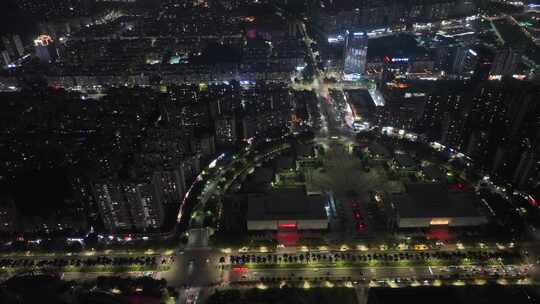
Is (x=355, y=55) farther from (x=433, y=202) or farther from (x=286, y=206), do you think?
(x=286, y=206)

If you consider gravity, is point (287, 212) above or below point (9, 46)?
below

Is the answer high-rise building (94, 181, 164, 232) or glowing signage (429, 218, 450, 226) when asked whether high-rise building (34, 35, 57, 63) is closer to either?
high-rise building (94, 181, 164, 232)

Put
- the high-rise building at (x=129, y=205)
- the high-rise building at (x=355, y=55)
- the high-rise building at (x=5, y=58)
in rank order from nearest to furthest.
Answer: the high-rise building at (x=129, y=205)
the high-rise building at (x=355, y=55)
the high-rise building at (x=5, y=58)

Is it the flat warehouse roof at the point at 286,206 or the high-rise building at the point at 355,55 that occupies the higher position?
the high-rise building at the point at 355,55

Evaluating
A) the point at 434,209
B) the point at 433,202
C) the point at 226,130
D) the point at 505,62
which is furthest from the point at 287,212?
the point at 505,62

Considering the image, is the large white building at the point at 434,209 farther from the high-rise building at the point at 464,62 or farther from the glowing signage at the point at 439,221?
the high-rise building at the point at 464,62

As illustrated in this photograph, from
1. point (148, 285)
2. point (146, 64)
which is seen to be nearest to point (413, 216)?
point (148, 285)

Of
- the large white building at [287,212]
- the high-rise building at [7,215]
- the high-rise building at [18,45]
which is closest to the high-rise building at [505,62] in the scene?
the large white building at [287,212]
